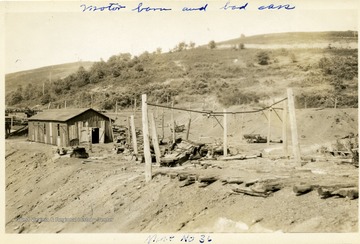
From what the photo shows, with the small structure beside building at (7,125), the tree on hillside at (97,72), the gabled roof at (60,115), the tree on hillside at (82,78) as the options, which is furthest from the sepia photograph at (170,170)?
the tree on hillside at (82,78)

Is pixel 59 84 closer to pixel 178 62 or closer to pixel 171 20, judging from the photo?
pixel 178 62

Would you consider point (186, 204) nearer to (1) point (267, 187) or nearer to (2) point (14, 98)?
(1) point (267, 187)

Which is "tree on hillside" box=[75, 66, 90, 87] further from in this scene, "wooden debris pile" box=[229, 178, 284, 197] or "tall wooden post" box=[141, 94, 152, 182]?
"wooden debris pile" box=[229, 178, 284, 197]

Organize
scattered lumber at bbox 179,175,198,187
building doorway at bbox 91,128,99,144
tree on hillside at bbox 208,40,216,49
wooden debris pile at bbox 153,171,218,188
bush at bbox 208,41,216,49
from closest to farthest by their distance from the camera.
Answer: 1. wooden debris pile at bbox 153,171,218,188
2. scattered lumber at bbox 179,175,198,187
3. building doorway at bbox 91,128,99,144
4. tree on hillside at bbox 208,40,216,49
5. bush at bbox 208,41,216,49

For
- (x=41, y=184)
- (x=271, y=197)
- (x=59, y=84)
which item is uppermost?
(x=59, y=84)

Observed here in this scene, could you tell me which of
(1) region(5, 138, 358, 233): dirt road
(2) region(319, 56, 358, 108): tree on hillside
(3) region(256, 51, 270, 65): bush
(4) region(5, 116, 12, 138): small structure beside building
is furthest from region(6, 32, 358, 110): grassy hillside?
(1) region(5, 138, 358, 233): dirt road

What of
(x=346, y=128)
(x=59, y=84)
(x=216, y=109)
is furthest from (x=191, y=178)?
(x=59, y=84)
